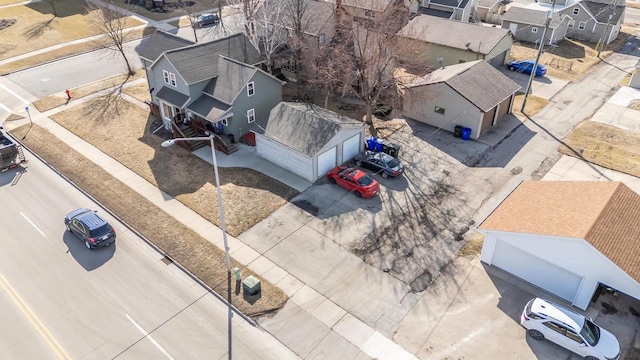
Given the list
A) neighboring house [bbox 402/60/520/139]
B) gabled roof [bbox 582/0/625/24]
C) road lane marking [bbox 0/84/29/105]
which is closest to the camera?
neighboring house [bbox 402/60/520/139]

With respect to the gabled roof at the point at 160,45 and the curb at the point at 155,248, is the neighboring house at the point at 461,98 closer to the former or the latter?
the gabled roof at the point at 160,45

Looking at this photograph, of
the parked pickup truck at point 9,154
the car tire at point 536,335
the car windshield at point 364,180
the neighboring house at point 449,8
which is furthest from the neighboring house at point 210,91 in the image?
the neighboring house at point 449,8

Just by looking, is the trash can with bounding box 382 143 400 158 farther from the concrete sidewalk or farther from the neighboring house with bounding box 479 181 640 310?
the concrete sidewalk

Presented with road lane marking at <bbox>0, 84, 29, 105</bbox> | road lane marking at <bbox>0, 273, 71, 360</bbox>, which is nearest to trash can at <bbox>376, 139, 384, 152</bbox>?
road lane marking at <bbox>0, 273, 71, 360</bbox>

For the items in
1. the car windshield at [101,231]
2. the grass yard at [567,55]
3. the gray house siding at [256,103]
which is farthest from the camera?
the grass yard at [567,55]

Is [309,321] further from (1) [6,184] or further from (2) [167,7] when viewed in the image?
(2) [167,7]

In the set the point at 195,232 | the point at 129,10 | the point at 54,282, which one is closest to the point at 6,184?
the point at 54,282
